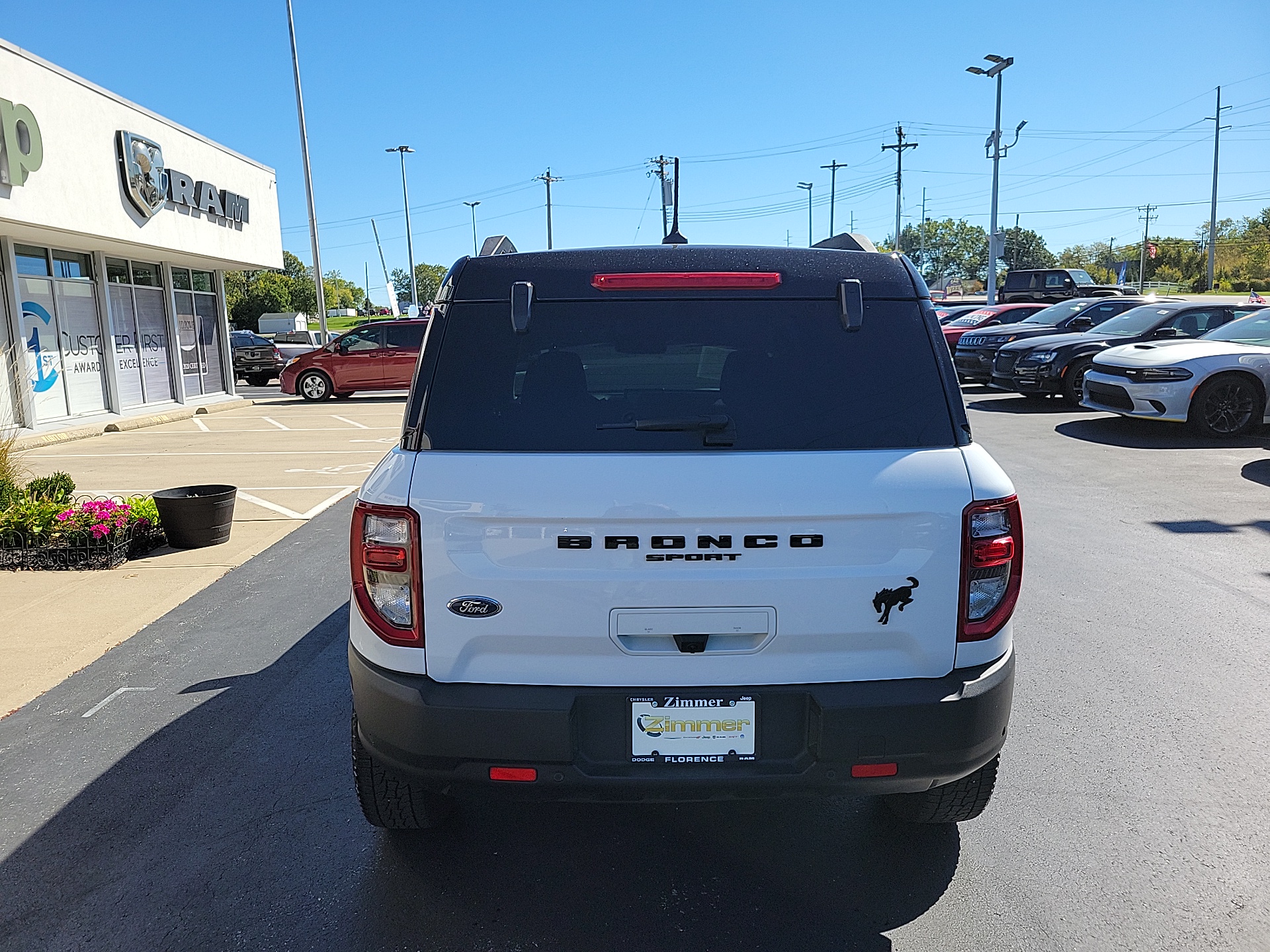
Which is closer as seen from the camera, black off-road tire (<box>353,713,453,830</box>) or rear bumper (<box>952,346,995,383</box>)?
black off-road tire (<box>353,713,453,830</box>)

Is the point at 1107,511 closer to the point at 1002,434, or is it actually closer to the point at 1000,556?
the point at 1002,434

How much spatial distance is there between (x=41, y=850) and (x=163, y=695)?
4.62ft

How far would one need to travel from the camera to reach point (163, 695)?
456 centimetres

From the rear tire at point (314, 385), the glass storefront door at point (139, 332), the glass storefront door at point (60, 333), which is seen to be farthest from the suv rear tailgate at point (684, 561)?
the rear tire at point (314, 385)

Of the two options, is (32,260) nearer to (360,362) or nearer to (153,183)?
(153,183)

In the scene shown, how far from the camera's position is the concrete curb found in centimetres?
1389

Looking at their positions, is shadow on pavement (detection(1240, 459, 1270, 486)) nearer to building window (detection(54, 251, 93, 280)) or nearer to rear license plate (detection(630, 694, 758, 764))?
rear license plate (detection(630, 694, 758, 764))

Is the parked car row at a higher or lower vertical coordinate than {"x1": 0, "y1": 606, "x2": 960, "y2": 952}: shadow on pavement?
higher

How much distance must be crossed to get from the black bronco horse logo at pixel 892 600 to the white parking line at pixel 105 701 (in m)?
3.70

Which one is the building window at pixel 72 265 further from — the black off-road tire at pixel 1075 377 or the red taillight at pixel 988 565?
the red taillight at pixel 988 565

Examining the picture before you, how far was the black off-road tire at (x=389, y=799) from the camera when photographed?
115 inches

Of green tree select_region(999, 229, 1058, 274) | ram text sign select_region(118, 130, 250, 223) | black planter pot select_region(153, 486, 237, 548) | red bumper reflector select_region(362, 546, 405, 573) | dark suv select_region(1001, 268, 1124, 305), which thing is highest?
green tree select_region(999, 229, 1058, 274)

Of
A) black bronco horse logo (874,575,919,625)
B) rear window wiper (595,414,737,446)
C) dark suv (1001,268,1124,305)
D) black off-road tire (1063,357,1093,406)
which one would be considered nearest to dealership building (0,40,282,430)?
rear window wiper (595,414,737,446)

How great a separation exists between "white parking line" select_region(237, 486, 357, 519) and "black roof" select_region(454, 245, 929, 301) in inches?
258
